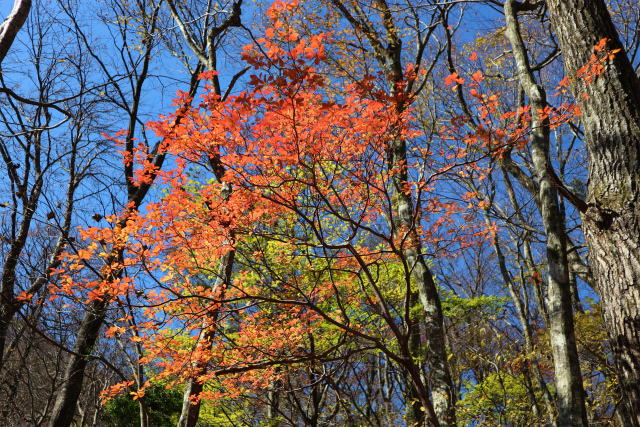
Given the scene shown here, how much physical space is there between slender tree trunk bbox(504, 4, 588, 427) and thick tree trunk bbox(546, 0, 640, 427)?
1.22 ft

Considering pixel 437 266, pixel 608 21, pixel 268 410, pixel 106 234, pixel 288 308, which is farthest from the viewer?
pixel 437 266

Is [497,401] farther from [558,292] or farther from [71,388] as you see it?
[71,388]

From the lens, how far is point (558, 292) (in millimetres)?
4336

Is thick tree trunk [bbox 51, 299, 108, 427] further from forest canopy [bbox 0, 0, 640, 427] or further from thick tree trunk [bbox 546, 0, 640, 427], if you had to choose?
thick tree trunk [bbox 546, 0, 640, 427]

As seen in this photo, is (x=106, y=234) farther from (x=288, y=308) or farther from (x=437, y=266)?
(x=437, y=266)

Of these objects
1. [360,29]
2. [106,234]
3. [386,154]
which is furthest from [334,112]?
[360,29]

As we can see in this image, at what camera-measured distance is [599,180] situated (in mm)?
2963

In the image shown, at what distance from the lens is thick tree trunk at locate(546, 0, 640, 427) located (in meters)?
2.65

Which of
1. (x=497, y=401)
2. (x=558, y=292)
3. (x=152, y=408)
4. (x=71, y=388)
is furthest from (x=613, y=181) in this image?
(x=152, y=408)

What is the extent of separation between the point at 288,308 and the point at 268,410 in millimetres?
5142

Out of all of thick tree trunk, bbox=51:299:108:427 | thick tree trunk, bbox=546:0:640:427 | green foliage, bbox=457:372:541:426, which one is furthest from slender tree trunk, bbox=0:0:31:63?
green foliage, bbox=457:372:541:426

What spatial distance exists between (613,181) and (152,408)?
1001cm

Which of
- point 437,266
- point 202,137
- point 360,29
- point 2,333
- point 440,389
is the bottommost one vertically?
point 440,389

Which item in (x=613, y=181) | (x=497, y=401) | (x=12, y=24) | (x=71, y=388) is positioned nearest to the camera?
(x=613, y=181)
